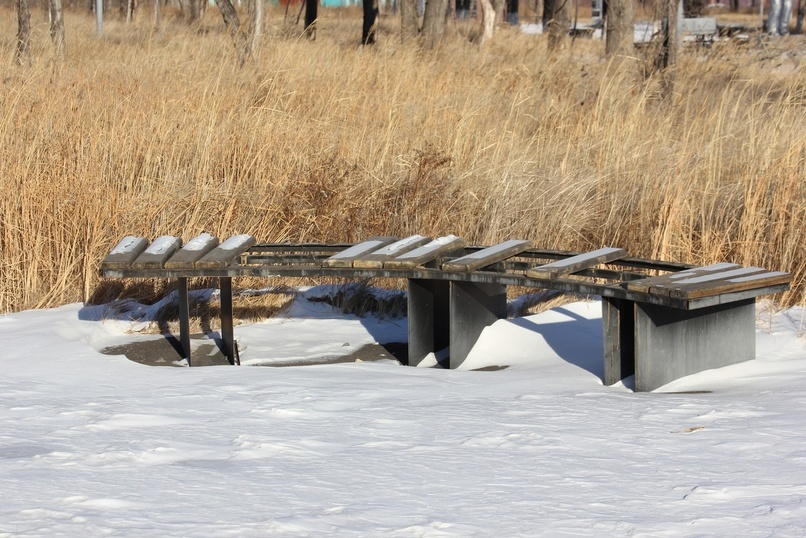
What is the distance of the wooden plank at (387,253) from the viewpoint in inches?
171

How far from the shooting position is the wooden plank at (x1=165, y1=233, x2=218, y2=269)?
431cm

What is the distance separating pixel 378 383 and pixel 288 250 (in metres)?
1.47

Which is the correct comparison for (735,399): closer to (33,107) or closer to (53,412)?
(53,412)

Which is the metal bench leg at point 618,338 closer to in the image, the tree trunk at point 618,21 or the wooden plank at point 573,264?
the wooden plank at point 573,264

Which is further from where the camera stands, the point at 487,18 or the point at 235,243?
the point at 487,18

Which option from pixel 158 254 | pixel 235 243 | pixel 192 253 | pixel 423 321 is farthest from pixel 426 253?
pixel 158 254

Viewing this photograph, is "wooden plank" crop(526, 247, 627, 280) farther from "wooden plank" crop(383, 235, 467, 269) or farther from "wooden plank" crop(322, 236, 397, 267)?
"wooden plank" crop(322, 236, 397, 267)

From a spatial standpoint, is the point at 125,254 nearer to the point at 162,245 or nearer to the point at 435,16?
the point at 162,245

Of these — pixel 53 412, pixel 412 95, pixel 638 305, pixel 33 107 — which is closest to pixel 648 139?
pixel 412 95

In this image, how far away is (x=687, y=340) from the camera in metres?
3.81

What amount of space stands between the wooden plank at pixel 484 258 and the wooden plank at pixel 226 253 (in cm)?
95

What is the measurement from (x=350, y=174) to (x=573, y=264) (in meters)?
2.27

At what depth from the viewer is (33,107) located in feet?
20.3

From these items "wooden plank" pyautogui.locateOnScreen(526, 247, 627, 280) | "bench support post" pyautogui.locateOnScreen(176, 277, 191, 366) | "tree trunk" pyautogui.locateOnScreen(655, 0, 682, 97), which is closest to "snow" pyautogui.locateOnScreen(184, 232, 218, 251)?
"bench support post" pyautogui.locateOnScreen(176, 277, 191, 366)
